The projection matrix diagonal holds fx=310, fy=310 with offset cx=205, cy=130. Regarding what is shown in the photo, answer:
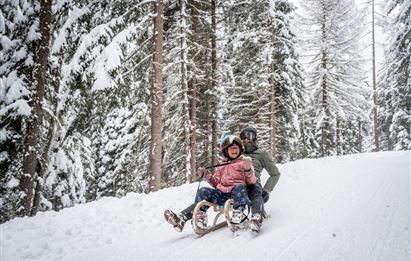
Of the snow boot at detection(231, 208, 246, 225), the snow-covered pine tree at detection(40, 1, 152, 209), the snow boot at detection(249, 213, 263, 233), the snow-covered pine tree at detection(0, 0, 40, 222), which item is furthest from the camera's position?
the snow-covered pine tree at detection(40, 1, 152, 209)

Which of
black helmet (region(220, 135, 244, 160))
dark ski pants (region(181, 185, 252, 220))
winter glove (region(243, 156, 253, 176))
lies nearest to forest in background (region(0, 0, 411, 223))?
black helmet (region(220, 135, 244, 160))

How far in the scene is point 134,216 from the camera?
249 inches

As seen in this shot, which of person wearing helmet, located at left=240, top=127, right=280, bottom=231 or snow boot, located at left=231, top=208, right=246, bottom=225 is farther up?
person wearing helmet, located at left=240, top=127, right=280, bottom=231

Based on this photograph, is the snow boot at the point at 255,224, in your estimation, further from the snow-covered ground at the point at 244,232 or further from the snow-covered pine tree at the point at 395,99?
the snow-covered pine tree at the point at 395,99

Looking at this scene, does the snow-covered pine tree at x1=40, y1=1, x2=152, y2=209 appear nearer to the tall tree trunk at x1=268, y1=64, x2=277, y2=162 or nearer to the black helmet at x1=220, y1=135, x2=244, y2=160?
the black helmet at x1=220, y1=135, x2=244, y2=160

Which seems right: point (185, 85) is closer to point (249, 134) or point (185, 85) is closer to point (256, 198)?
point (249, 134)

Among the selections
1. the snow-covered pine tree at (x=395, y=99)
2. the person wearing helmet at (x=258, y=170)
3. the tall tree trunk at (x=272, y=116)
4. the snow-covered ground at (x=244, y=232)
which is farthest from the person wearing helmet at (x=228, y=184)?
the snow-covered pine tree at (x=395, y=99)

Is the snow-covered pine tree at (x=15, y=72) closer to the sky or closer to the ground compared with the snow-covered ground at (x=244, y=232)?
closer to the sky

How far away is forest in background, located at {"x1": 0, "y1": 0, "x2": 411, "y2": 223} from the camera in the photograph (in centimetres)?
923

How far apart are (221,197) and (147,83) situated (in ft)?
25.5

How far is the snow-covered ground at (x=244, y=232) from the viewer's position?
3850mm

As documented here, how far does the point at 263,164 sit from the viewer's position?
6.03 metres

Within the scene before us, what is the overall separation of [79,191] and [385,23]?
29149 mm

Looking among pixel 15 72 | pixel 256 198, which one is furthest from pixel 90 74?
pixel 256 198
